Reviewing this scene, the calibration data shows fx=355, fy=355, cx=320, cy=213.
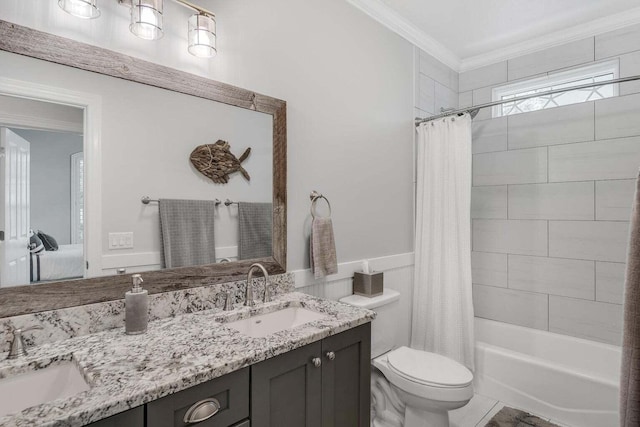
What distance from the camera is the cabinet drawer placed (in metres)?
0.89

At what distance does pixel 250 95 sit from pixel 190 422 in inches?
53.8

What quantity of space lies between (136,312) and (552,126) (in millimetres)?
3023

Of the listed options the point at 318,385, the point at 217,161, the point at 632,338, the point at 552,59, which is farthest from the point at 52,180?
the point at 552,59

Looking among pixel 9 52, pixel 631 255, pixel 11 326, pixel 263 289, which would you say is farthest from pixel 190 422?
pixel 9 52

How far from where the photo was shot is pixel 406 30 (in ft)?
8.63

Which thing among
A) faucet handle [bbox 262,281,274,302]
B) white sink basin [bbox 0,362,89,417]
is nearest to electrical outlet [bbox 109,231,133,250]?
white sink basin [bbox 0,362,89,417]

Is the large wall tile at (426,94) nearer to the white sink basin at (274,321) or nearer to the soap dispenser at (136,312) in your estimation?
the white sink basin at (274,321)

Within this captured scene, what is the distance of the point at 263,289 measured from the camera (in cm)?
174

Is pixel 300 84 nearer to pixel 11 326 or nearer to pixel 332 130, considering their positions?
pixel 332 130

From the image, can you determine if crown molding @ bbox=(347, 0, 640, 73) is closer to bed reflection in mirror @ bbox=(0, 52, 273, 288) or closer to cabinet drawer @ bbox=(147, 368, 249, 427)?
bed reflection in mirror @ bbox=(0, 52, 273, 288)

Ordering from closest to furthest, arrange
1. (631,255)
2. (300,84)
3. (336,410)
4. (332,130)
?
(631,255) → (336,410) → (300,84) → (332,130)

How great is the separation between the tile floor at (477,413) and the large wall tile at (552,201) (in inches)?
55.1

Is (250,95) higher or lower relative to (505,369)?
higher

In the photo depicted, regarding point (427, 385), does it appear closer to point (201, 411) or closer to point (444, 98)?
point (201, 411)
